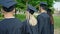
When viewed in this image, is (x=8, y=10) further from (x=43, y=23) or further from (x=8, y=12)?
(x=43, y=23)

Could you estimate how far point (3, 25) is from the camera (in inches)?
201

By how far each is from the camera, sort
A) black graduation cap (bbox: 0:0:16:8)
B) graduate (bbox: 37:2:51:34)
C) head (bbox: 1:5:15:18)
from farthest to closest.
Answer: graduate (bbox: 37:2:51:34) < black graduation cap (bbox: 0:0:16:8) < head (bbox: 1:5:15:18)

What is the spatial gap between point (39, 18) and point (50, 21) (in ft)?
2.28

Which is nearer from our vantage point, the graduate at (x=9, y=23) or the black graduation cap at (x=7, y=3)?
the graduate at (x=9, y=23)

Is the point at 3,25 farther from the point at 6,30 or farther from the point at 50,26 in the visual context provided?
the point at 50,26

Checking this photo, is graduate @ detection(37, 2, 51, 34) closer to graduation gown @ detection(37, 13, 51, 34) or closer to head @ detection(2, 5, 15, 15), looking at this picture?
graduation gown @ detection(37, 13, 51, 34)

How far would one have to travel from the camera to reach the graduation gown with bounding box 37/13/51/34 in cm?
889

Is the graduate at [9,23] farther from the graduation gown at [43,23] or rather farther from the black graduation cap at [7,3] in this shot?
the graduation gown at [43,23]

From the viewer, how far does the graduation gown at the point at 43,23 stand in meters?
8.89

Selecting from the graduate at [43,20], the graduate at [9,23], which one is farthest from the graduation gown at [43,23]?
the graduate at [9,23]

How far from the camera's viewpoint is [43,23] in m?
9.03

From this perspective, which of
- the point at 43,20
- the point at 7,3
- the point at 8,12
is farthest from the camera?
the point at 43,20

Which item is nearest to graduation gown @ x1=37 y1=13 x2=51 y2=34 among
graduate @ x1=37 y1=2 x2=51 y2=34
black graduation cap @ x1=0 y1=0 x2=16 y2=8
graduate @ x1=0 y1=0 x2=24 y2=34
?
graduate @ x1=37 y1=2 x2=51 y2=34

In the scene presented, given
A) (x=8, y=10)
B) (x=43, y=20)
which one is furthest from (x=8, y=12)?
(x=43, y=20)
